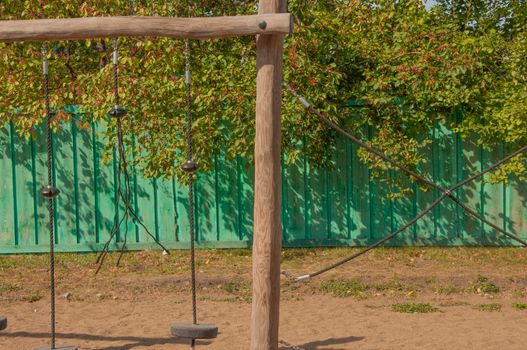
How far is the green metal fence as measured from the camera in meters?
9.83

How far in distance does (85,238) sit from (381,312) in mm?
4431

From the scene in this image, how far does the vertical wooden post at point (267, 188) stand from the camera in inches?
209

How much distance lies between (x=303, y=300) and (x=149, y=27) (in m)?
3.39

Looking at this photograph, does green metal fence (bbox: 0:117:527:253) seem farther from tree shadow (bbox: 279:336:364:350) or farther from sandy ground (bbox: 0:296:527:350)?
tree shadow (bbox: 279:336:364:350)

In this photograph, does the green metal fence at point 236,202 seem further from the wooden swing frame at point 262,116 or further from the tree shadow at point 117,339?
the wooden swing frame at point 262,116

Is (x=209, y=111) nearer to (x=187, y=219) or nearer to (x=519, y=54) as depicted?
(x=187, y=219)

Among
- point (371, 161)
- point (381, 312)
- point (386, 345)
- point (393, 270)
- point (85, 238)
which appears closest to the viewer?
point (386, 345)

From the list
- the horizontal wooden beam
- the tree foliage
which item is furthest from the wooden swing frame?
the tree foliage

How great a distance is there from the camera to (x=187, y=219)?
993cm

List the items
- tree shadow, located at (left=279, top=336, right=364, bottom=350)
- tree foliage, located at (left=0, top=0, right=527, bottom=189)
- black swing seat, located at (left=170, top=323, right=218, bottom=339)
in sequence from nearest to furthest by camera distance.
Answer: black swing seat, located at (left=170, top=323, right=218, bottom=339)
tree shadow, located at (left=279, top=336, right=364, bottom=350)
tree foliage, located at (left=0, top=0, right=527, bottom=189)

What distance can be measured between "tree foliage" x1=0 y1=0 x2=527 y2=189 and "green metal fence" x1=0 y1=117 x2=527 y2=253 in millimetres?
308

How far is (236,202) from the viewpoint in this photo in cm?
996

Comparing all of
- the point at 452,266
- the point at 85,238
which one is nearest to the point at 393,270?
the point at 452,266

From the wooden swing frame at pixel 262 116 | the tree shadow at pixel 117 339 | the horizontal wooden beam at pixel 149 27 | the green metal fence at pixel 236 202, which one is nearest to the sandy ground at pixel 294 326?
the tree shadow at pixel 117 339
